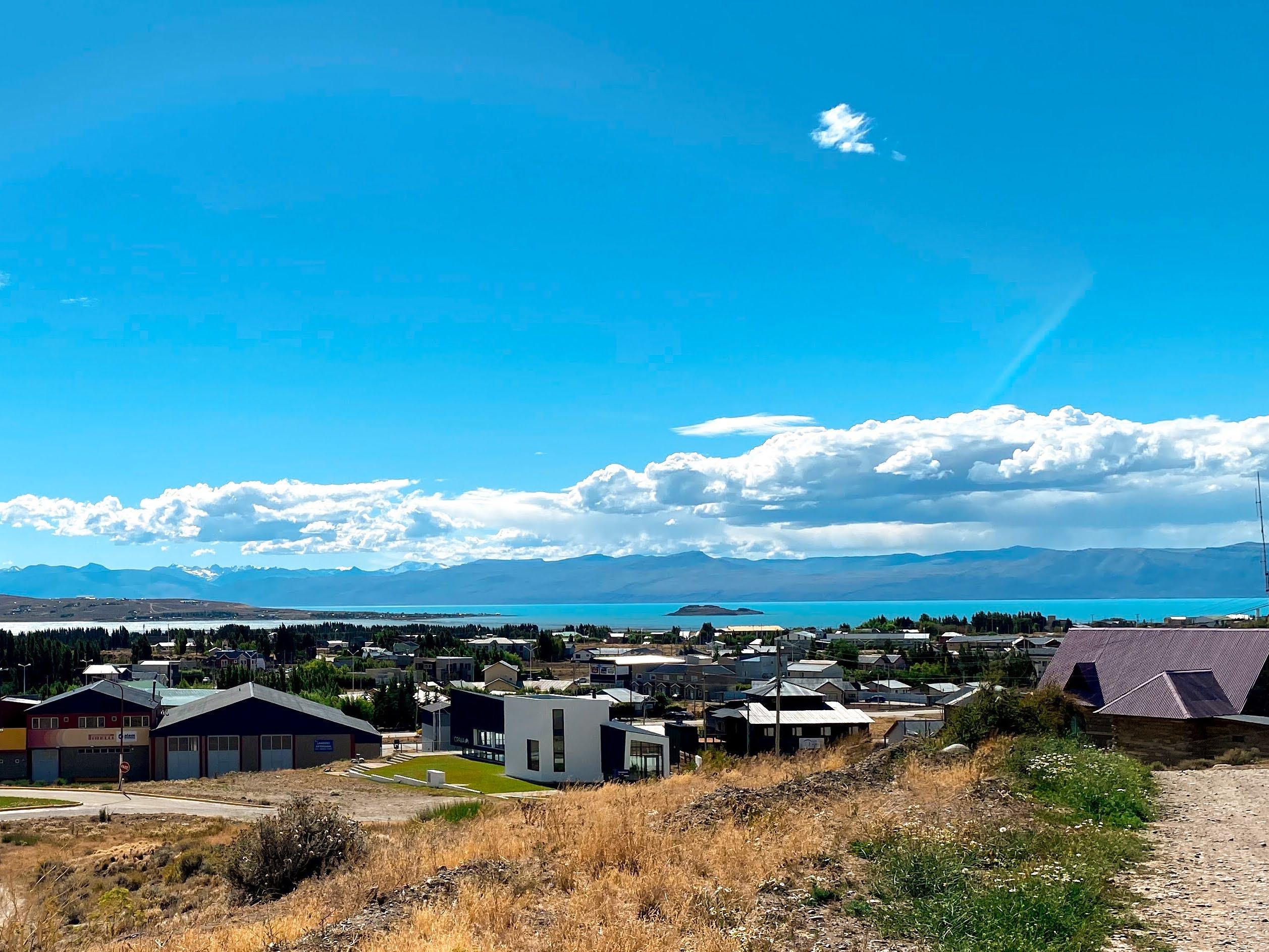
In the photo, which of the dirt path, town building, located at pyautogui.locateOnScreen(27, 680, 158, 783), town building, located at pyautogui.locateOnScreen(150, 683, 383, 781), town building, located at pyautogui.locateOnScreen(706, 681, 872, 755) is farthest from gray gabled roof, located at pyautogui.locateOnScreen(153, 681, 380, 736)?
the dirt path

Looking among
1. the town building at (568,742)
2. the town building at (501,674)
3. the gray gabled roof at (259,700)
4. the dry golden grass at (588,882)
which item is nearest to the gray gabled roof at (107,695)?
the gray gabled roof at (259,700)

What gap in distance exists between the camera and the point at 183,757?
66.2 m

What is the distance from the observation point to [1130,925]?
9266mm

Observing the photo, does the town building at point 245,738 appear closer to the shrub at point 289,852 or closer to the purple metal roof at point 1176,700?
the purple metal roof at point 1176,700

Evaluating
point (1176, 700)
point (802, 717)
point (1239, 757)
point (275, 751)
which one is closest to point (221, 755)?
point (275, 751)

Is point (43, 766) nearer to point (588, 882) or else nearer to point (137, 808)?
point (137, 808)

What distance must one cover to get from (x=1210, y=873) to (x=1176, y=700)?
19.8 metres

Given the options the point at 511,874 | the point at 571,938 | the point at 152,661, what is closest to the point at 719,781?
the point at 511,874

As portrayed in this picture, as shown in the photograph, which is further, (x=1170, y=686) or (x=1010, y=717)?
(x=1010, y=717)

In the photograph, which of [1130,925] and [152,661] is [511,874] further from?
[152,661]

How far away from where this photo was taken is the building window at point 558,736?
56750 mm

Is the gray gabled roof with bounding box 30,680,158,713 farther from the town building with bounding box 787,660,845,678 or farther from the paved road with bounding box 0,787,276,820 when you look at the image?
the town building with bounding box 787,660,845,678

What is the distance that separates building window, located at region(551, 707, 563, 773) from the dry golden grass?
1507 inches

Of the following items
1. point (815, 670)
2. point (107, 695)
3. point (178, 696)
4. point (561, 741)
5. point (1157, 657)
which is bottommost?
point (815, 670)
